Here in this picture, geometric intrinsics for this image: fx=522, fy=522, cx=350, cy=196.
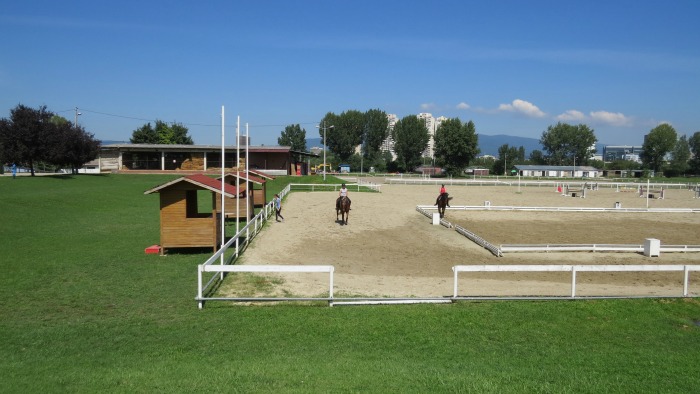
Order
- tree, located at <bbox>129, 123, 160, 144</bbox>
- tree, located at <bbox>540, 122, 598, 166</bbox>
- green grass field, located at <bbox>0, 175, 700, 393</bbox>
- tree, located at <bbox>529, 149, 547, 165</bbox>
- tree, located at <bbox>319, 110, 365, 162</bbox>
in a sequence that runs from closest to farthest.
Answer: green grass field, located at <bbox>0, 175, 700, 393</bbox> < tree, located at <bbox>129, 123, 160, 144</bbox> < tree, located at <bbox>319, 110, 365, 162</bbox> < tree, located at <bbox>540, 122, 598, 166</bbox> < tree, located at <bbox>529, 149, 547, 165</bbox>

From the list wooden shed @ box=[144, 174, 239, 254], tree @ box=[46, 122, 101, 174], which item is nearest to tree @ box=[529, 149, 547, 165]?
tree @ box=[46, 122, 101, 174]

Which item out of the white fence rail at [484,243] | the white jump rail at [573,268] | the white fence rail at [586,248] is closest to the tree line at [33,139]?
the white fence rail at [484,243]

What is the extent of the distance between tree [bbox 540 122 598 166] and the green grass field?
15216 centimetres

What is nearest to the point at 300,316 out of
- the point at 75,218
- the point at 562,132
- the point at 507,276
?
the point at 507,276

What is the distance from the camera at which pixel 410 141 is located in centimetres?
11331

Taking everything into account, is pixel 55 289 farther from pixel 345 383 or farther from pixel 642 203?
pixel 642 203

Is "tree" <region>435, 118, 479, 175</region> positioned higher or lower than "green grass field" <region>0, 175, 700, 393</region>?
higher

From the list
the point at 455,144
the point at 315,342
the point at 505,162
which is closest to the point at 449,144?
the point at 455,144

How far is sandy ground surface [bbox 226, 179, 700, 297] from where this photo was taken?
12961 mm

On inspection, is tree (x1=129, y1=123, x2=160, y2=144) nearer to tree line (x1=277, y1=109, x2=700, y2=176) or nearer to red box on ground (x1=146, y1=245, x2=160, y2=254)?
tree line (x1=277, y1=109, x2=700, y2=176)

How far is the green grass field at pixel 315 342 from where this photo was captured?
6.47 meters

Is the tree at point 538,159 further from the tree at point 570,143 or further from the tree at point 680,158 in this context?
the tree at point 680,158

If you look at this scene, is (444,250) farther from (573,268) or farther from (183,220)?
(183,220)

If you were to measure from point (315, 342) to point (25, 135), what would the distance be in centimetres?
4399
